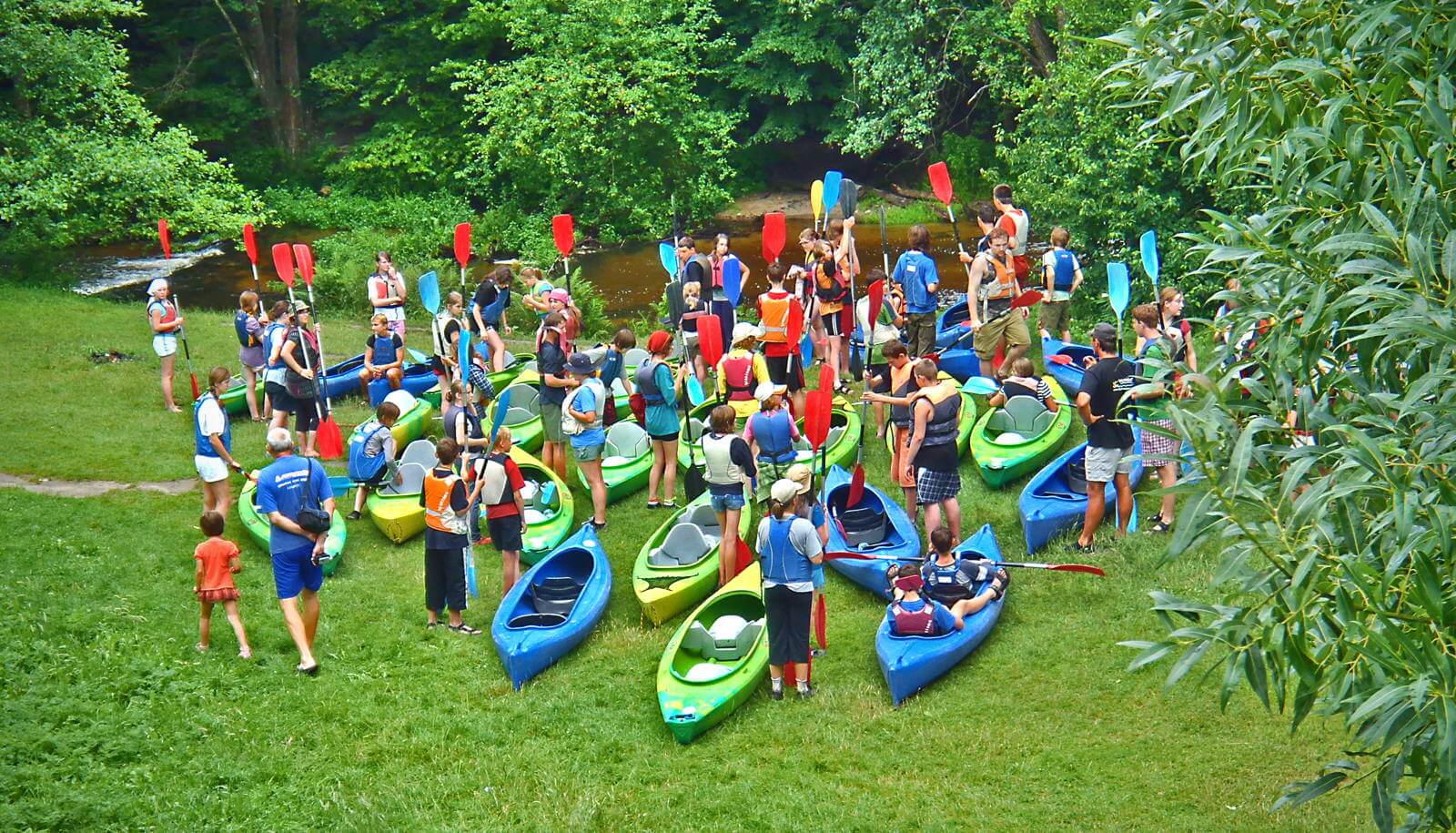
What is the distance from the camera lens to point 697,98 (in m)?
24.1

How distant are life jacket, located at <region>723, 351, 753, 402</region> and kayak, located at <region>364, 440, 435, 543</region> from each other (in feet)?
7.88

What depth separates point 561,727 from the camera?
7875mm

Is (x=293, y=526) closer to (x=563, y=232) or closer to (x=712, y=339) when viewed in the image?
(x=712, y=339)

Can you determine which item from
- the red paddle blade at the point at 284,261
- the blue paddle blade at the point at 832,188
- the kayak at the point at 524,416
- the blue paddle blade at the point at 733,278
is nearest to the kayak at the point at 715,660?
the kayak at the point at 524,416

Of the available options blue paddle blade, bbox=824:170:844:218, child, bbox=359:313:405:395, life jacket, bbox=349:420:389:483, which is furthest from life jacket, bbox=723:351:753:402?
child, bbox=359:313:405:395

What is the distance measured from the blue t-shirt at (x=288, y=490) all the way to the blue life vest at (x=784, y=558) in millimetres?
2723

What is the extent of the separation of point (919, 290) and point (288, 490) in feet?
19.9

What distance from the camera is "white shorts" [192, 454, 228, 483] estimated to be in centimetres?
977

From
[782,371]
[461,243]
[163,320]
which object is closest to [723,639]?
[782,371]

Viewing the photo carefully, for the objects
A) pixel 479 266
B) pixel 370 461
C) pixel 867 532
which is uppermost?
pixel 370 461

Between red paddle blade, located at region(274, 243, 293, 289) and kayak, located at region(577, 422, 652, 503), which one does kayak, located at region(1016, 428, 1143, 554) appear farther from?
red paddle blade, located at region(274, 243, 293, 289)

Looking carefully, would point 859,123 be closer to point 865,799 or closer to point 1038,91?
point 1038,91

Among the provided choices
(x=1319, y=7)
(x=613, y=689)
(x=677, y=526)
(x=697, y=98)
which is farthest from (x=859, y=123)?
(x=1319, y=7)

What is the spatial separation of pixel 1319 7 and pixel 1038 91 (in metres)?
11.8
